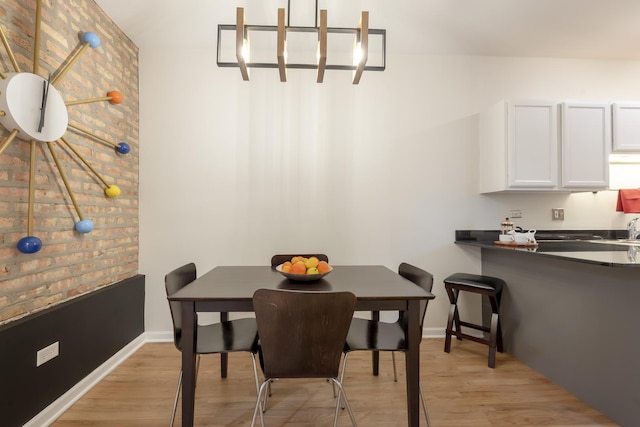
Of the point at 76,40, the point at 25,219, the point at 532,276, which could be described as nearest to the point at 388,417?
the point at 532,276

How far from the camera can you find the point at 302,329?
56.8 inches

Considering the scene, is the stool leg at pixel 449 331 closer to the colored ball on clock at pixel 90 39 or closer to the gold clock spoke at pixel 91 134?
the gold clock spoke at pixel 91 134

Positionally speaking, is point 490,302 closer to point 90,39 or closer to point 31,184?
point 31,184

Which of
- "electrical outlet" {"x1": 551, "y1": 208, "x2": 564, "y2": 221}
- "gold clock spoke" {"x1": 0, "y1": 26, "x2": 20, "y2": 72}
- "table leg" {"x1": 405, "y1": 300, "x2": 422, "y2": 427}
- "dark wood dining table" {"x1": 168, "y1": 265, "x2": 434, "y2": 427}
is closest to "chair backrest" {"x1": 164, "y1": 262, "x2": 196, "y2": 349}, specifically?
"dark wood dining table" {"x1": 168, "y1": 265, "x2": 434, "y2": 427}

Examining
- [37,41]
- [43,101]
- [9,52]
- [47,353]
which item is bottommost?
[47,353]

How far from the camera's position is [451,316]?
9.41 feet

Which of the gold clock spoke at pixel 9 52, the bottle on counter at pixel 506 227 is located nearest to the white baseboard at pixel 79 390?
the gold clock spoke at pixel 9 52

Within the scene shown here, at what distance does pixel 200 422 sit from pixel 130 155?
2.26 meters

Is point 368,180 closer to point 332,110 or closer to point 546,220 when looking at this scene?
point 332,110

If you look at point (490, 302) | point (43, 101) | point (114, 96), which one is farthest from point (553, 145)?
point (43, 101)

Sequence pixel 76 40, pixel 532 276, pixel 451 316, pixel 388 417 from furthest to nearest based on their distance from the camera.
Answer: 1. pixel 451 316
2. pixel 532 276
3. pixel 76 40
4. pixel 388 417

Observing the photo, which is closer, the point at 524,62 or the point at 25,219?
the point at 25,219

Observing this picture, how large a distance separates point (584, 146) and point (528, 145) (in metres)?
0.51

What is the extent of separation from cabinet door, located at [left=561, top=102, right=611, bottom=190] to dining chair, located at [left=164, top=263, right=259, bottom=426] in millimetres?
2930
